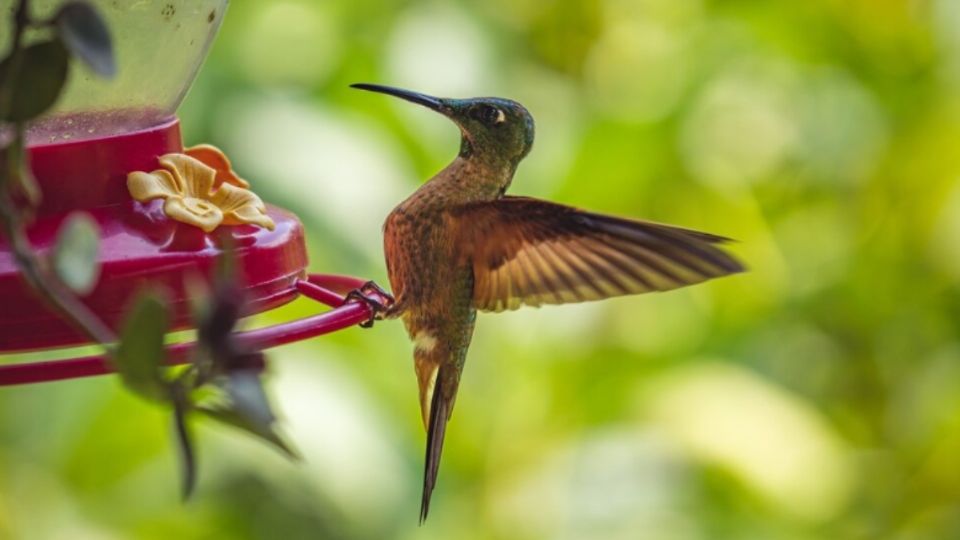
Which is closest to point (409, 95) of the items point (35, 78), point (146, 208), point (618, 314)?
point (146, 208)

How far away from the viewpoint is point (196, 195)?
1934mm

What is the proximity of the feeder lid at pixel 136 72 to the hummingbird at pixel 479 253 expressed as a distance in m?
0.30

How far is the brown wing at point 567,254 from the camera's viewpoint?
6.17 ft

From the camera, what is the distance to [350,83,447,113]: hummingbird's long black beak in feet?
7.07

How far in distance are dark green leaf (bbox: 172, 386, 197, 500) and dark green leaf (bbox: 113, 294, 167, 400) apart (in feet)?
0.06

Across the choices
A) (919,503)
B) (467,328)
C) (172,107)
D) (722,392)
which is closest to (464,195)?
(467,328)

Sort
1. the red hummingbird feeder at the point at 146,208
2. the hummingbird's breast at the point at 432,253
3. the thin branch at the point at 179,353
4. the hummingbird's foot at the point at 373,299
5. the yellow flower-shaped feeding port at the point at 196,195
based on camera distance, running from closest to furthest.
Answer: the thin branch at the point at 179,353
the red hummingbird feeder at the point at 146,208
the yellow flower-shaped feeding port at the point at 196,195
the hummingbird's foot at the point at 373,299
the hummingbird's breast at the point at 432,253

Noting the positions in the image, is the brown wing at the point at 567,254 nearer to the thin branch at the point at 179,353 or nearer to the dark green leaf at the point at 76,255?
the thin branch at the point at 179,353

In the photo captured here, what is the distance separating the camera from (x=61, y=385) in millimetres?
3633

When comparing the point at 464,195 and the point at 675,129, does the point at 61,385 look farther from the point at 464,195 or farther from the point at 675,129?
the point at 675,129

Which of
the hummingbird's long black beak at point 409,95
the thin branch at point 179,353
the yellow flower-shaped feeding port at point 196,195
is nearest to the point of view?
the thin branch at point 179,353

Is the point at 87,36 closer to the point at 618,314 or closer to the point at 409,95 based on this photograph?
the point at 409,95

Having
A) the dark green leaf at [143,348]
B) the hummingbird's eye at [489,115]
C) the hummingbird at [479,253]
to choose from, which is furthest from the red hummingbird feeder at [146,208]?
the dark green leaf at [143,348]

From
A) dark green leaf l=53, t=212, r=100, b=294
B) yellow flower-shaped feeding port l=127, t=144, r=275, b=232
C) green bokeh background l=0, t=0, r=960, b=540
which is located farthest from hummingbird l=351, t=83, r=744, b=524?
dark green leaf l=53, t=212, r=100, b=294
